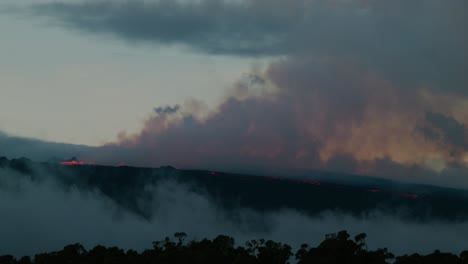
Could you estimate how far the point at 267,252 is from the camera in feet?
473

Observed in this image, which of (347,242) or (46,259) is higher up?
(347,242)

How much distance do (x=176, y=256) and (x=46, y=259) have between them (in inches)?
1019

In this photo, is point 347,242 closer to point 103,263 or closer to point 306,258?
point 306,258

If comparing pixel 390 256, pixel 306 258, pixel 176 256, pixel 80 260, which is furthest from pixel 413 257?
pixel 80 260

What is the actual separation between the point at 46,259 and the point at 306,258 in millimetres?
47777

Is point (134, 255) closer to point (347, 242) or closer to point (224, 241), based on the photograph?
point (224, 241)

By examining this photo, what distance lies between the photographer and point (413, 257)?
125500 millimetres

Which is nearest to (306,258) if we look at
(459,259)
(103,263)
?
(459,259)

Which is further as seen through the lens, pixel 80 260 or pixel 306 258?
pixel 80 260

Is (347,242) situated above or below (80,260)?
above

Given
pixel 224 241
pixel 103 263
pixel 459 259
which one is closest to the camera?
pixel 459 259

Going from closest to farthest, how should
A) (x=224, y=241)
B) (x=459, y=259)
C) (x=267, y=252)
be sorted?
1. (x=459, y=259)
2. (x=267, y=252)
3. (x=224, y=241)

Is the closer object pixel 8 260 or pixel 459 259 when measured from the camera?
pixel 459 259

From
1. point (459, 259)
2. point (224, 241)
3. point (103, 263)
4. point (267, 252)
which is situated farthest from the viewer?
point (224, 241)
